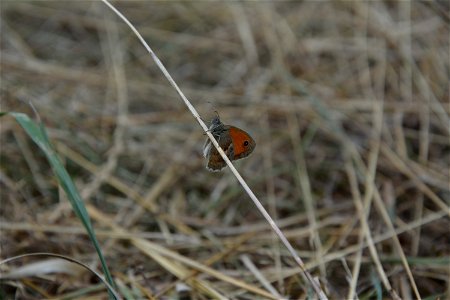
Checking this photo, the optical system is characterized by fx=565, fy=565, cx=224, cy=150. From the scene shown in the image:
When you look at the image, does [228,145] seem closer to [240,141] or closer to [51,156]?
[240,141]

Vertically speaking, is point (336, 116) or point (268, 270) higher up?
point (336, 116)

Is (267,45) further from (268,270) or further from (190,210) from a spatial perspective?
(268,270)

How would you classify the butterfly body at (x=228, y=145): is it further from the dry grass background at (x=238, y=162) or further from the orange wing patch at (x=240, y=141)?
the dry grass background at (x=238, y=162)

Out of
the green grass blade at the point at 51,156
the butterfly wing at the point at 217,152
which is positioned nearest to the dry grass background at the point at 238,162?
the green grass blade at the point at 51,156

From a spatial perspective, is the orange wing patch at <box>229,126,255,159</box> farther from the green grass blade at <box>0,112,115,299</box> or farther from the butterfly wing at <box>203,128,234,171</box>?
the green grass blade at <box>0,112,115,299</box>

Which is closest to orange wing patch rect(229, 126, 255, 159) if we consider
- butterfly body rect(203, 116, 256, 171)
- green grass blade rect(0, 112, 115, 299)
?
butterfly body rect(203, 116, 256, 171)

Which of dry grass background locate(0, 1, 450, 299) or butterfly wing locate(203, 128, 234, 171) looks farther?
dry grass background locate(0, 1, 450, 299)

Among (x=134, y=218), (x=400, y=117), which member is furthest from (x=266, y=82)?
(x=134, y=218)
